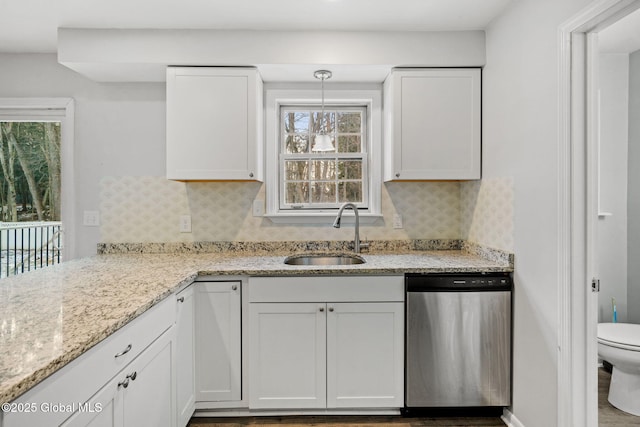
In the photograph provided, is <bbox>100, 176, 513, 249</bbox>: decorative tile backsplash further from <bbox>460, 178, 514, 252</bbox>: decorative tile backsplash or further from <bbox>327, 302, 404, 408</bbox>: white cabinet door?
<bbox>327, 302, 404, 408</bbox>: white cabinet door

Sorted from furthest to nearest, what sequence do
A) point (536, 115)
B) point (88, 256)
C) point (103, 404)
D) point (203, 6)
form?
1. point (88, 256)
2. point (203, 6)
3. point (536, 115)
4. point (103, 404)

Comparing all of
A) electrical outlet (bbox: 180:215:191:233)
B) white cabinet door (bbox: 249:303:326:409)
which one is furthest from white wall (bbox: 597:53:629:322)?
electrical outlet (bbox: 180:215:191:233)

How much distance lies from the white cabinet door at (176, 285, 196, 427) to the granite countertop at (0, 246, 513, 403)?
119 millimetres

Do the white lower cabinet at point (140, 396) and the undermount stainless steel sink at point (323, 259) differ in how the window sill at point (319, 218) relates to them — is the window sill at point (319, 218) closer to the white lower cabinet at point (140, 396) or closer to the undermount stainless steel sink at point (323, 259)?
the undermount stainless steel sink at point (323, 259)

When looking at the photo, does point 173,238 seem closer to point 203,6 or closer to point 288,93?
point 288,93

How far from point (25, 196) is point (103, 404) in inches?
90.5

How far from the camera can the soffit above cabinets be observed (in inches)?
91.4

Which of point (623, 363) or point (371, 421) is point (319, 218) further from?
point (623, 363)

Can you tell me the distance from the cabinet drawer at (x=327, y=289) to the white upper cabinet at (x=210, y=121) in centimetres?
79

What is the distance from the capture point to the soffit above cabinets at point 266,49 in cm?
232

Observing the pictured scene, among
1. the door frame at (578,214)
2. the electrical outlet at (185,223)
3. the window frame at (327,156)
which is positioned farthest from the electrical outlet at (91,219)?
the door frame at (578,214)

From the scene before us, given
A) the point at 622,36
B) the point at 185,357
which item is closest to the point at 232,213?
the point at 185,357

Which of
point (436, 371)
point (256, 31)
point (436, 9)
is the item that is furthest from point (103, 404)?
point (436, 9)

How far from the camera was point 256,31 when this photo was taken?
236cm
